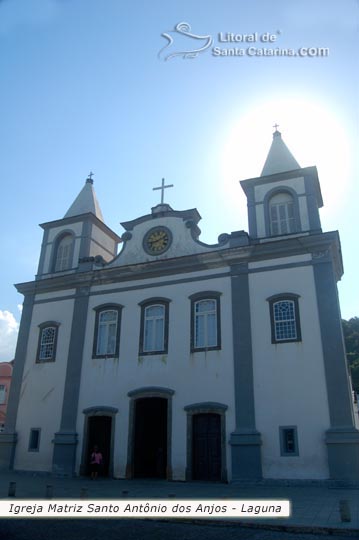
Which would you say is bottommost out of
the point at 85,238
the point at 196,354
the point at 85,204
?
the point at 196,354

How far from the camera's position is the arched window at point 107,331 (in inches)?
765

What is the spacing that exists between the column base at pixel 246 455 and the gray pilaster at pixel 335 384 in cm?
236

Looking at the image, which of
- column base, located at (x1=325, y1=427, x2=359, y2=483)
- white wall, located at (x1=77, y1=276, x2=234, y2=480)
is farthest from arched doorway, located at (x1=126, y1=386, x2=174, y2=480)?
column base, located at (x1=325, y1=427, x2=359, y2=483)

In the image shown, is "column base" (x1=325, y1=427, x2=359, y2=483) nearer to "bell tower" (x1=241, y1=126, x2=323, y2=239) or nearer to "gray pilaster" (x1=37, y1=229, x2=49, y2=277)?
"bell tower" (x1=241, y1=126, x2=323, y2=239)

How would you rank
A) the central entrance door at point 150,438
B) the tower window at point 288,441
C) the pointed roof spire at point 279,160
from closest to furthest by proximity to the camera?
the tower window at point 288,441
the central entrance door at point 150,438
the pointed roof spire at point 279,160

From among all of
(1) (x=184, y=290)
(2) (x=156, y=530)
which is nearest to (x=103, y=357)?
(1) (x=184, y=290)

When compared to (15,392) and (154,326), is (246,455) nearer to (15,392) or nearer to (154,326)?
(154,326)

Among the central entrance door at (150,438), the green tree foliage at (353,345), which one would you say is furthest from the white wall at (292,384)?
the green tree foliage at (353,345)

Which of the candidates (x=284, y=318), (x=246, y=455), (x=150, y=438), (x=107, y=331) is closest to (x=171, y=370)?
(x=150, y=438)

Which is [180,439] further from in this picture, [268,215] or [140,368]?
[268,215]

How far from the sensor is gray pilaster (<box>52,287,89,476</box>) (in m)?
18.2

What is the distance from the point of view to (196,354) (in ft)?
57.7

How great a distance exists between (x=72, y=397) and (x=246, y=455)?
311 inches

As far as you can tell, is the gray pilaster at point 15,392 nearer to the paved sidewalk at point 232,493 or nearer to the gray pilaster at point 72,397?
the paved sidewalk at point 232,493
